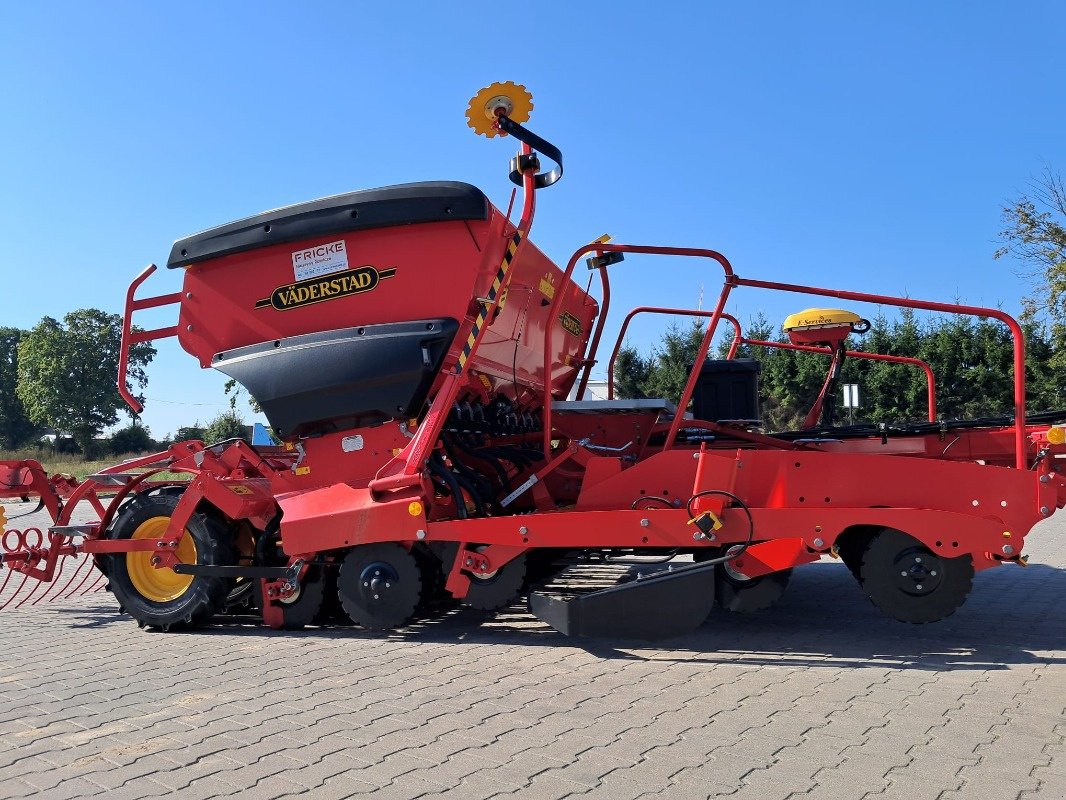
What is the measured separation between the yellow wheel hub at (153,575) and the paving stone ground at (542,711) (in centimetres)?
29

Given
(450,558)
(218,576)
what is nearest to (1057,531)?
(450,558)

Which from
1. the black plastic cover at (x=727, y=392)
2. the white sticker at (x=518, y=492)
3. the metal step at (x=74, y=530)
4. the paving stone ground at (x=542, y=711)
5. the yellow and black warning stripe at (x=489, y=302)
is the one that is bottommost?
the paving stone ground at (x=542, y=711)

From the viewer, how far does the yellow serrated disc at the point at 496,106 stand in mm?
4789

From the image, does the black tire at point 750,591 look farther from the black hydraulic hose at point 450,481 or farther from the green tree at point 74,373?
the green tree at point 74,373

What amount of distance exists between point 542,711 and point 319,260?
3061 mm

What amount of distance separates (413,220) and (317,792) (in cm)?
327

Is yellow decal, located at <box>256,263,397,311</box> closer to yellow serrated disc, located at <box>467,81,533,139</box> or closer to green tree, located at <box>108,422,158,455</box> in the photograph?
yellow serrated disc, located at <box>467,81,533,139</box>

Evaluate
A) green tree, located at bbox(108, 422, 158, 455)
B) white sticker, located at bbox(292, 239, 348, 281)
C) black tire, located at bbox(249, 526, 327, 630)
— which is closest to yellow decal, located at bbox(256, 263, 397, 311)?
white sticker, located at bbox(292, 239, 348, 281)

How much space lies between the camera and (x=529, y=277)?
5922mm

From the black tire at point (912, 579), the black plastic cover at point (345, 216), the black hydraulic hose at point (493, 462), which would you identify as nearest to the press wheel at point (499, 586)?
the black hydraulic hose at point (493, 462)

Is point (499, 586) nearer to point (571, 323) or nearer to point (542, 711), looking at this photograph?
point (542, 711)

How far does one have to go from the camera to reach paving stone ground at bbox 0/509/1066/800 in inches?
114

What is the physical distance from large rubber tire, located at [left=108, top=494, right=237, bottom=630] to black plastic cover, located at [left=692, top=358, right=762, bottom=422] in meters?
3.40

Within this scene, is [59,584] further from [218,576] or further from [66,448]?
[66,448]
